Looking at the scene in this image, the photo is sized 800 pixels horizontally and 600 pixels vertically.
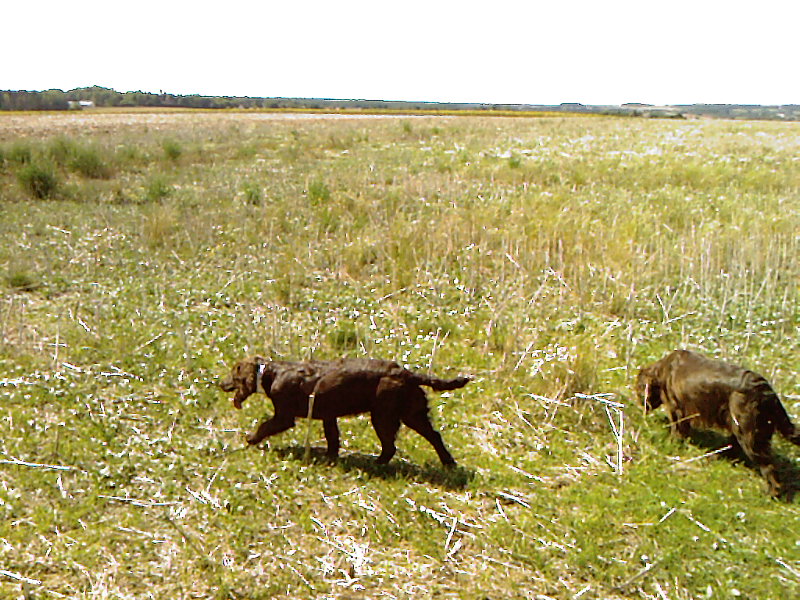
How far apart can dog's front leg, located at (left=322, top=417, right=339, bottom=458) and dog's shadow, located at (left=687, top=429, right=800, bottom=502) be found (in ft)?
8.12

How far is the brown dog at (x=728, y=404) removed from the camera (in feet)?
12.9

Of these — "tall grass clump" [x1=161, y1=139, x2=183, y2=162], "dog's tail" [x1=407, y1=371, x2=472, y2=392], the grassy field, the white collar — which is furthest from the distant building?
"dog's tail" [x1=407, y1=371, x2=472, y2=392]

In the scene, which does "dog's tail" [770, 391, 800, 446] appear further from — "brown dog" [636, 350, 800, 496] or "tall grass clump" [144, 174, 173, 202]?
"tall grass clump" [144, 174, 173, 202]

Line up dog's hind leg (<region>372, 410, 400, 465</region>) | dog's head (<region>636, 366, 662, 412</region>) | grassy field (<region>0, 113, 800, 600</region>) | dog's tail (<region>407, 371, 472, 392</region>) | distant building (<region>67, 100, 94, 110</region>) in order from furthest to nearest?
1. distant building (<region>67, 100, 94, 110</region>)
2. dog's head (<region>636, 366, 662, 412</region>)
3. dog's hind leg (<region>372, 410, 400, 465</region>)
4. dog's tail (<region>407, 371, 472, 392</region>)
5. grassy field (<region>0, 113, 800, 600</region>)

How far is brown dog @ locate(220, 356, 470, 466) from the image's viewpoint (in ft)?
12.8

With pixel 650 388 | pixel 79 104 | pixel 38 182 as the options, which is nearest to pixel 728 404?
pixel 650 388

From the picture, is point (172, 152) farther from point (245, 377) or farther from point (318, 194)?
point (245, 377)

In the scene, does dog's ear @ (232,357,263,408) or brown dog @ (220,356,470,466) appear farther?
dog's ear @ (232,357,263,408)

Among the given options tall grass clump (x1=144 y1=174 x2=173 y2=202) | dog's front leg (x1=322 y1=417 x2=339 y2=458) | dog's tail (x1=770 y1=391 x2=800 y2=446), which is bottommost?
dog's front leg (x1=322 y1=417 x2=339 y2=458)

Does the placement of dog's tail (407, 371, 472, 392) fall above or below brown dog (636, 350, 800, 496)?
above

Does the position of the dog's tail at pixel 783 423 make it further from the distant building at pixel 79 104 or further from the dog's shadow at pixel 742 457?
the distant building at pixel 79 104

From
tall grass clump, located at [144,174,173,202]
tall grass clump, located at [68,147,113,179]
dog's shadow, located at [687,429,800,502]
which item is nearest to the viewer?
dog's shadow, located at [687,429,800,502]

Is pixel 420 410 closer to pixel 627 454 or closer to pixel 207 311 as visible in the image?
pixel 627 454

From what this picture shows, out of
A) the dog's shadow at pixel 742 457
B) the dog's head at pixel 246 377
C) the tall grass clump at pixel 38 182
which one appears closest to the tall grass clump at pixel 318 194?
the tall grass clump at pixel 38 182
